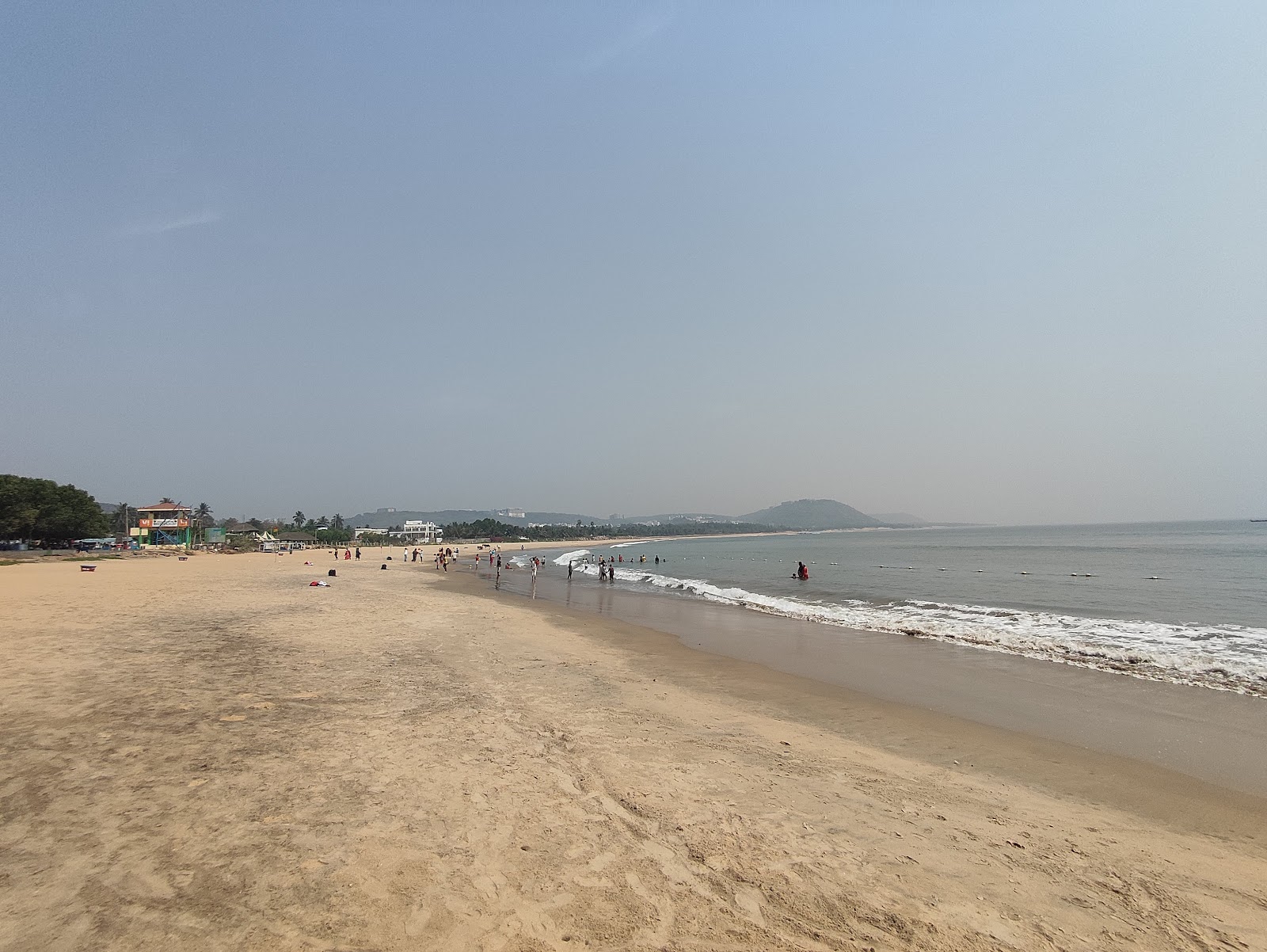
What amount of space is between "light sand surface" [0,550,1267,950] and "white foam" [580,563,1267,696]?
23.3ft

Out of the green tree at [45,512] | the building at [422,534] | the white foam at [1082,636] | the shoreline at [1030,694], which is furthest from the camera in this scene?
the building at [422,534]

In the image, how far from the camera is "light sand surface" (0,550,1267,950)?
147 inches

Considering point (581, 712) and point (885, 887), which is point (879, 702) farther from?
point (885, 887)

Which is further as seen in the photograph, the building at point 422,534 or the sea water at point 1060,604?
the building at point 422,534

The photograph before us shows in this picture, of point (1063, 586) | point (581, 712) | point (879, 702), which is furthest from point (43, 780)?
point (1063, 586)

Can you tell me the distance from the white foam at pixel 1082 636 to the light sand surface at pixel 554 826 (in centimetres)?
711

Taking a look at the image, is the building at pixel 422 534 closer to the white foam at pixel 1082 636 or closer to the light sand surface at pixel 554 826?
the white foam at pixel 1082 636

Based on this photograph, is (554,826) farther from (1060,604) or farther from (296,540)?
(296,540)

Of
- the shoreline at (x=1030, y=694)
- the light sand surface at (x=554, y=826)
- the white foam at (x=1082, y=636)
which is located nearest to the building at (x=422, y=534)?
the white foam at (x=1082, y=636)

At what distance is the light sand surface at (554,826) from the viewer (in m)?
3.74

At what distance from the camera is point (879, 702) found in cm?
1024

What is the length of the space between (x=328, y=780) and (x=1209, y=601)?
31.2 m

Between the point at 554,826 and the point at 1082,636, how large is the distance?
17.3 meters

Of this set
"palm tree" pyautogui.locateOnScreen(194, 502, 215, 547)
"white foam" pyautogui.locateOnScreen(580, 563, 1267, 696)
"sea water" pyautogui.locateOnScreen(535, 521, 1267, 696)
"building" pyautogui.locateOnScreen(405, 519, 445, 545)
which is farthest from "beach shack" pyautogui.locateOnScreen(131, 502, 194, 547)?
"white foam" pyautogui.locateOnScreen(580, 563, 1267, 696)
